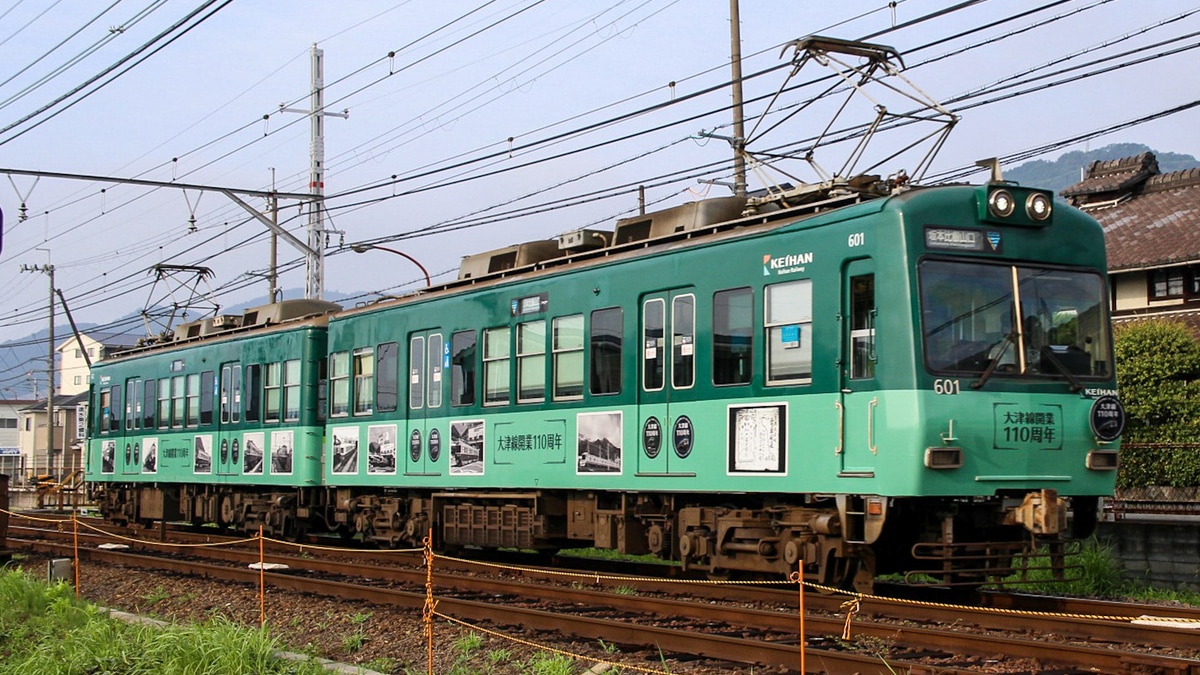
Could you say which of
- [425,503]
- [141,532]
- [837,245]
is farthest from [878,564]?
[141,532]

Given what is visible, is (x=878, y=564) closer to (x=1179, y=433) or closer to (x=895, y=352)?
(x=895, y=352)

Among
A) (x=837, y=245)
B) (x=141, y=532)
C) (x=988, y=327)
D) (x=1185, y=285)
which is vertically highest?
(x=1185, y=285)

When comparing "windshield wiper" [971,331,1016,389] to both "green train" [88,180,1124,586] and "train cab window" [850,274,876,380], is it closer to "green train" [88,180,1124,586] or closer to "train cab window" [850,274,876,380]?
"green train" [88,180,1124,586]

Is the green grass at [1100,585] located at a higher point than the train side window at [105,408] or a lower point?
lower

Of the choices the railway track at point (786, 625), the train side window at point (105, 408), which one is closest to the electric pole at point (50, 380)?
the train side window at point (105, 408)

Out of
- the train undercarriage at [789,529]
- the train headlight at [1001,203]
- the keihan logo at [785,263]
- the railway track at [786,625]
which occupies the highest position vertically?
the train headlight at [1001,203]

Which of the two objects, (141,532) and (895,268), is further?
(141,532)

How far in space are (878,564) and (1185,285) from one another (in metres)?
19.8

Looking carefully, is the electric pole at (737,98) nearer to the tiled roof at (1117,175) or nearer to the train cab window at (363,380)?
the train cab window at (363,380)

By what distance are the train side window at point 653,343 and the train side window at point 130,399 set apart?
51.1 feet

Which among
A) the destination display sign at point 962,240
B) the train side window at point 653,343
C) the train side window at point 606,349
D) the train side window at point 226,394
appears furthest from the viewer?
the train side window at point 226,394

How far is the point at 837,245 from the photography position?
10516mm

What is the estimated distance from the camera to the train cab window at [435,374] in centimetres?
1590

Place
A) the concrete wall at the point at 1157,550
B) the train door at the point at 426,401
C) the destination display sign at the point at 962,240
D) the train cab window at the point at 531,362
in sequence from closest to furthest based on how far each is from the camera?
1. the destination display sign at the point at 962,240
2. the concrete wall at the point at 1157,550
3. the train cab window at the point at 531,362
4. the train door at the point at 426,401
